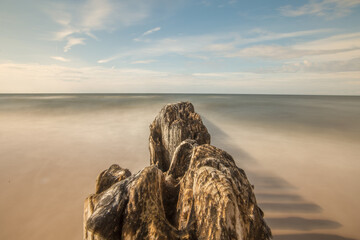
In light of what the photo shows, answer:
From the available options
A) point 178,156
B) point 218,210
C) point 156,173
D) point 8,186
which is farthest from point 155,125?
point 8,186

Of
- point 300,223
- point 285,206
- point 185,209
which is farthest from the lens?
point 285,206

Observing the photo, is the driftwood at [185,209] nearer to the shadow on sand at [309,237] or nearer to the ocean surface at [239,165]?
the shadow on sand at [309,237]

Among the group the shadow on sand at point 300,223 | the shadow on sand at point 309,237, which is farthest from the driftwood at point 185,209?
the shadow on sand at point 300,223

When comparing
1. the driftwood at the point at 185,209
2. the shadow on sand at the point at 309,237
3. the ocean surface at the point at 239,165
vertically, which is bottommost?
the shadow on sand at the point at 309,237

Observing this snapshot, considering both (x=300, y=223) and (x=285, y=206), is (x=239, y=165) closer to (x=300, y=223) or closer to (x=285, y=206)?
(x=285, y=206)

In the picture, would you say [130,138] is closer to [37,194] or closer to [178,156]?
[37,194]

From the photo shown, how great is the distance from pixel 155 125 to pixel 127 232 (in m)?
3.29

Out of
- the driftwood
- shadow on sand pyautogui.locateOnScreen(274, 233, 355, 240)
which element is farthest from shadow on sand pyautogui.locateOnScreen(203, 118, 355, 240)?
the driftwood

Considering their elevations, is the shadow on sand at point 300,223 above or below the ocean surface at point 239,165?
below

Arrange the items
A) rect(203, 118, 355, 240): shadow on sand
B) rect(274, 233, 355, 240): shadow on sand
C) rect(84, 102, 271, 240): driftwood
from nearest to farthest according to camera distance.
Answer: rect(84, 102, 271, 240): driftwood, rect(274, 233, 355, 240): shadow on sand, rect(203, 118, 355, 240): shadow on sand

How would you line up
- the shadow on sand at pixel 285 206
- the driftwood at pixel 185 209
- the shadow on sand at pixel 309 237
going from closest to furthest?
1. the driftwood at pixel 185 209
2. the shadow on sand at pixel 309 237
3. the shadow on sand at pixel 285 206

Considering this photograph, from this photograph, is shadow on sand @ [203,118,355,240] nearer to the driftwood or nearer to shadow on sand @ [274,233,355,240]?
shadow on sand @ [274,233,355,240]

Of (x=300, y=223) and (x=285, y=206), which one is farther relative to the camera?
(x=285, y=206)

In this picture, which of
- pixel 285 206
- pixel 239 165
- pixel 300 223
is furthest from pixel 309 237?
pixel 239 165
